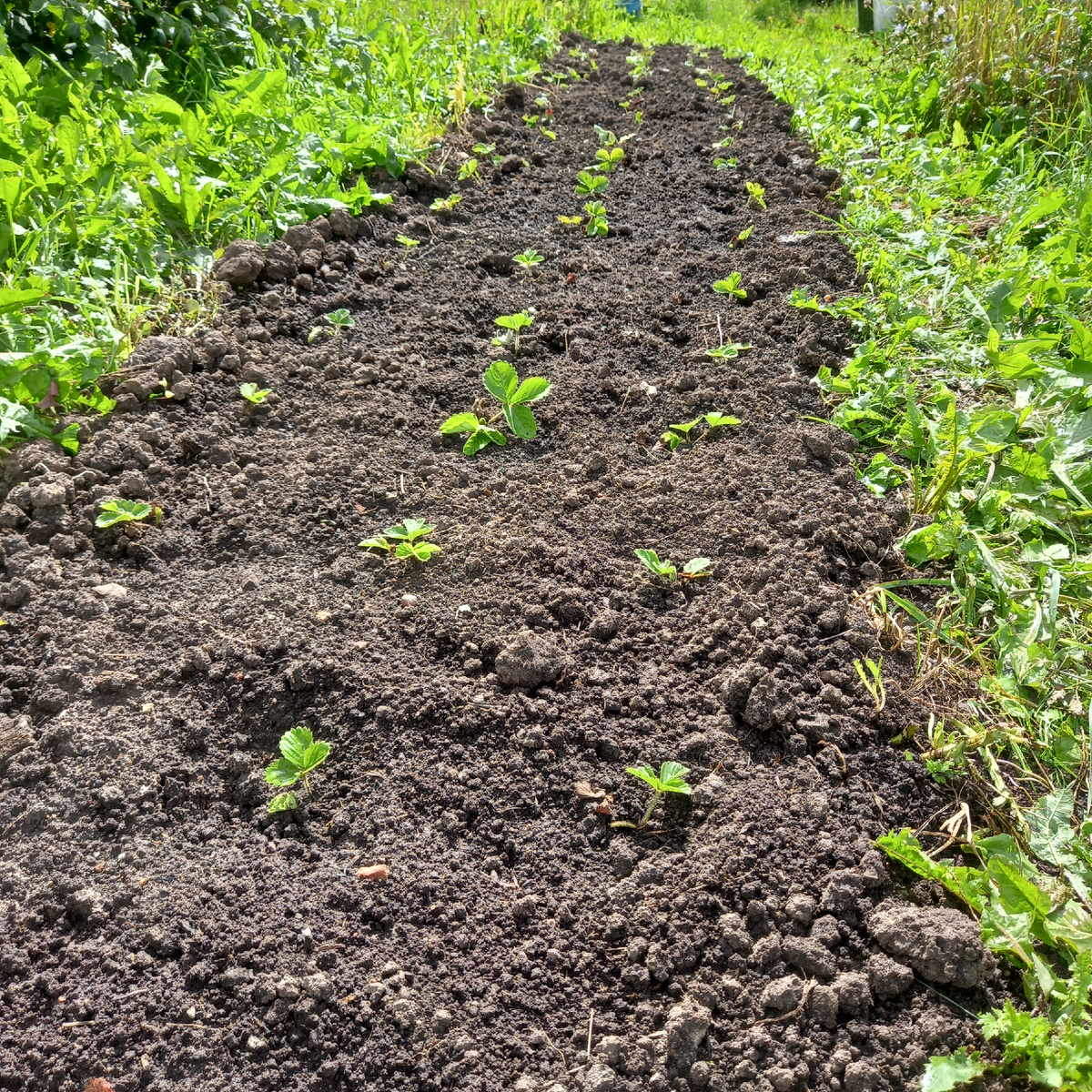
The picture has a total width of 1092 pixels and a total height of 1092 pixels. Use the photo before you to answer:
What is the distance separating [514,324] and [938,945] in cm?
224

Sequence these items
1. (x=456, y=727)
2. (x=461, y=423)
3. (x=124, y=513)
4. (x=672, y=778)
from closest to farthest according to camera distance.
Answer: (x=672, y=778)
(x=456, y=727)
(x=124, y=513)
(x=461, y=423)

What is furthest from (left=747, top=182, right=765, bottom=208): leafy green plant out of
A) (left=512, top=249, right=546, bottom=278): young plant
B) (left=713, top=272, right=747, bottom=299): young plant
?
(left=512, top=249, right=546, bottom=278): young plant

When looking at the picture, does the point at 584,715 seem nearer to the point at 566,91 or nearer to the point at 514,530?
the point at 514,530

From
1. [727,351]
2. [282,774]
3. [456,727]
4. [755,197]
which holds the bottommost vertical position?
[282,774]

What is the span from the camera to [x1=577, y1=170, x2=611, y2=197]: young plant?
390 cm

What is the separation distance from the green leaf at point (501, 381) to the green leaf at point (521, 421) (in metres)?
0.04

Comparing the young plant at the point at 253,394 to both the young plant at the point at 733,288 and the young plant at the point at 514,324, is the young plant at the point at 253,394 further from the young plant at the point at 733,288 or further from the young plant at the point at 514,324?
the young plant at the point at 733,288

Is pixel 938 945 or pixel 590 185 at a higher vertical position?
pixel 590 185

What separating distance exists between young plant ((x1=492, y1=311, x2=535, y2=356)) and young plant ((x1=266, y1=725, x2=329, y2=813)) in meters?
1.65

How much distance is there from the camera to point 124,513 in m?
2.22

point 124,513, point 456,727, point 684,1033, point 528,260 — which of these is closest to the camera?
point 684,1033

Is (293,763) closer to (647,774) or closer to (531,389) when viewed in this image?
(647,774)

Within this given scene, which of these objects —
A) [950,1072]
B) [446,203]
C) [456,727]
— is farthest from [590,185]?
[950,1072]

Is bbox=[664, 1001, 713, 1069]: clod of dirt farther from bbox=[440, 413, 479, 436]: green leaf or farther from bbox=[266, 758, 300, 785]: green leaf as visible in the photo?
bbox=[440, 413, 479, 436]: green leaf
